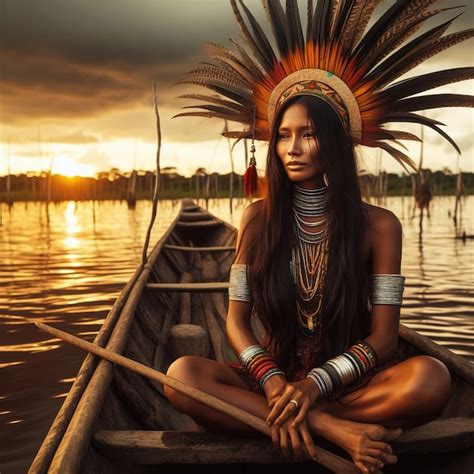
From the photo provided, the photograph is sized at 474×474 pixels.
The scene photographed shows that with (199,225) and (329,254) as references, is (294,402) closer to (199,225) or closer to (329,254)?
(329,254)

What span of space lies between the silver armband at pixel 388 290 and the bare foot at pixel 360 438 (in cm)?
48

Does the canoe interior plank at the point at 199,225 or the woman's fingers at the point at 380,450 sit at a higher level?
the canoe interior plank at the point at 199,225

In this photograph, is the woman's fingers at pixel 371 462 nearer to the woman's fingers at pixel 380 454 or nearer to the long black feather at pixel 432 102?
the woman's fingers at pixel 380 454

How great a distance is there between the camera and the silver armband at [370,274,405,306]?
2254mm

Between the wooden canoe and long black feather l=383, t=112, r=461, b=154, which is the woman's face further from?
the wooden canoe

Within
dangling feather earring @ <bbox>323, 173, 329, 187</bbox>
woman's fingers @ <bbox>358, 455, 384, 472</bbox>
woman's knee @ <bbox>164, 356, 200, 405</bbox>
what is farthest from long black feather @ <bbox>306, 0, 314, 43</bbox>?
woman's fingers @ <bbox>358, 455, 384, 472</bbox>

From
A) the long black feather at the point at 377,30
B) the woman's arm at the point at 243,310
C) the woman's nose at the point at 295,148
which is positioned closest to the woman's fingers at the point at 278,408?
the woman's arm at the point at 243,310

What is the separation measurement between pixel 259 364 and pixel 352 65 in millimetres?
1168

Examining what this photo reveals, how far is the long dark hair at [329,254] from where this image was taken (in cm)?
224

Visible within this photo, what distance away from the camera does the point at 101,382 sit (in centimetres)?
232

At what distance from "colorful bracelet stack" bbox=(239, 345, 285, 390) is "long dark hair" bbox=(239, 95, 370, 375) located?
0.62 feet

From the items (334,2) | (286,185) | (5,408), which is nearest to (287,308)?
(286,185)

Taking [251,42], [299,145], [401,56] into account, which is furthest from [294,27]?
[299,145]

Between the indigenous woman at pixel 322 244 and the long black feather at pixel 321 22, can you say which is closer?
the indigenous woman at pixel 322 244
